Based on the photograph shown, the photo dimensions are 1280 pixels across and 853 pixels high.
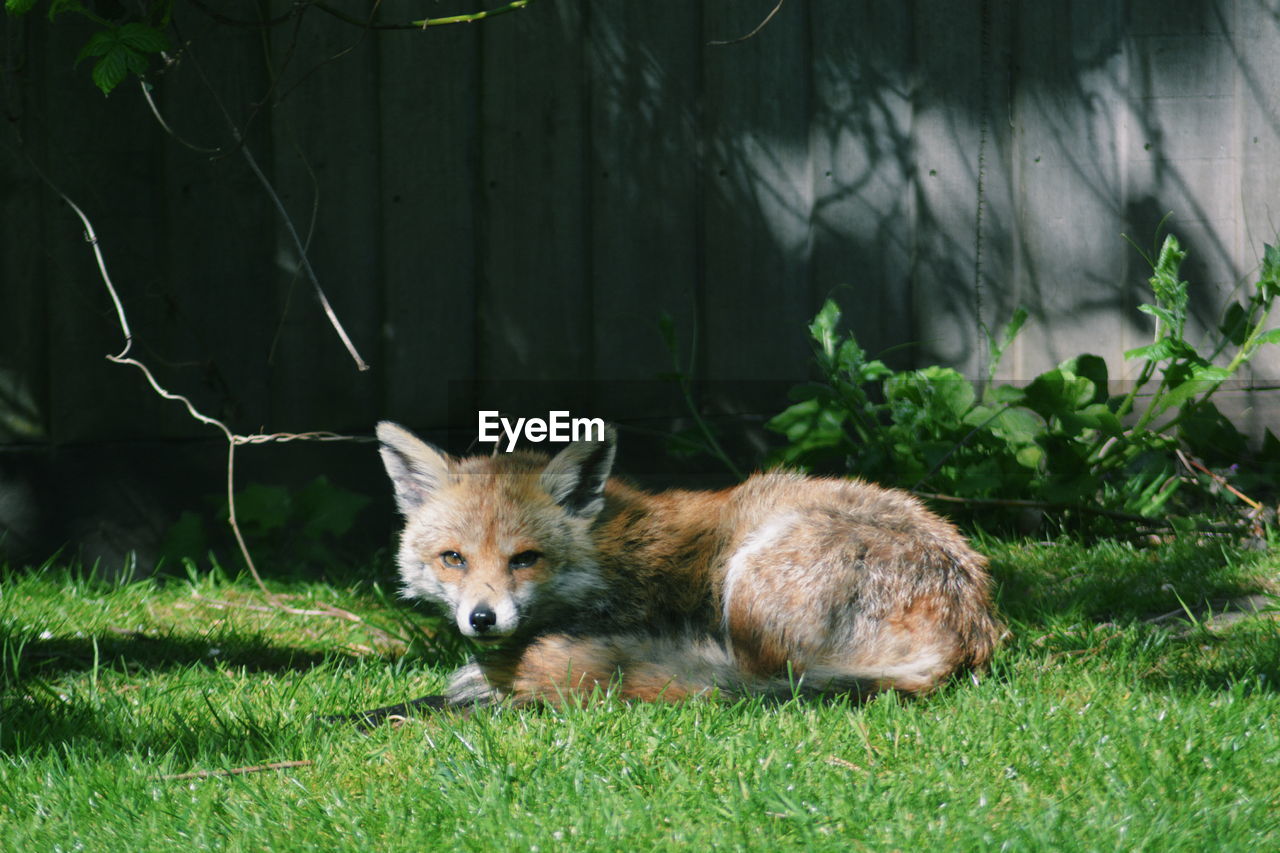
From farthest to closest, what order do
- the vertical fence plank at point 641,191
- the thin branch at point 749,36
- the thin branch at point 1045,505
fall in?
1. the vertical fence plank at point 641,191
2. the thin branch at point 749,36
3. the thin branch at point 1045,505

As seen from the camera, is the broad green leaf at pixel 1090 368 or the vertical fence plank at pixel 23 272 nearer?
the vertical fence plank at pixel 23 272

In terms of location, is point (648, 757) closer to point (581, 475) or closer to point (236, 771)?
point (236, 771)

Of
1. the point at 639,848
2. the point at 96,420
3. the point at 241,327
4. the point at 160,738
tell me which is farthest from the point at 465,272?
the point at 639,848

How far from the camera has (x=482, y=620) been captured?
3.48m

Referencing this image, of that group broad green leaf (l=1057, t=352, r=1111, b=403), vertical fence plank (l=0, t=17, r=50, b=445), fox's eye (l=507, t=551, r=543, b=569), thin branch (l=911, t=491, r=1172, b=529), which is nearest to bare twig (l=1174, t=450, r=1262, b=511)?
thin branch (l=911, t=491, r=1172, b=529)

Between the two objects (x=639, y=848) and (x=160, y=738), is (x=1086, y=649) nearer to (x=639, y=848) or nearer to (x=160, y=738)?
(x=639, y=848)

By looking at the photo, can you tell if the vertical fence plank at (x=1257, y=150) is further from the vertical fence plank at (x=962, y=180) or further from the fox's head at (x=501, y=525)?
the fox's head at (x=501, y=525)

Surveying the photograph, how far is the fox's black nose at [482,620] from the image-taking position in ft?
11.4

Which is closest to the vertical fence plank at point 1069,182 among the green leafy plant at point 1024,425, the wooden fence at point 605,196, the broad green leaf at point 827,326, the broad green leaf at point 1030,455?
the wooden fence at point 605,196

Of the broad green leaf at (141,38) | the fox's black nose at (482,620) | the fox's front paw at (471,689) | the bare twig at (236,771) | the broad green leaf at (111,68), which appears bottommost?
the bare twig at (236,771)

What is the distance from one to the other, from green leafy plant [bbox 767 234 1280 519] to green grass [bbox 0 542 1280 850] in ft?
3.46

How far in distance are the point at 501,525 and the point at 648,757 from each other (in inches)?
44.4

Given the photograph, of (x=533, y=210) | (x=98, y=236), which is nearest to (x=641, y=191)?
(x=533, y=210)

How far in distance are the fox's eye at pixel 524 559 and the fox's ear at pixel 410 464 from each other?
43 centimetres
